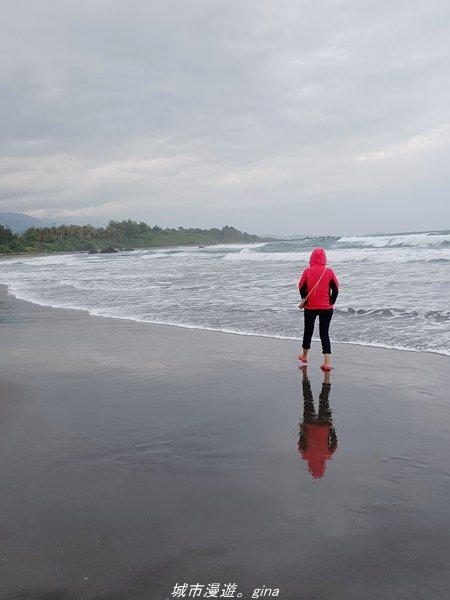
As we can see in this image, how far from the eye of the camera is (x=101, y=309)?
12.8 meters

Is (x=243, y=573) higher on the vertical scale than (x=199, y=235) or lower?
lower

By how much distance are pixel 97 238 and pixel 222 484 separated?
86.1 m

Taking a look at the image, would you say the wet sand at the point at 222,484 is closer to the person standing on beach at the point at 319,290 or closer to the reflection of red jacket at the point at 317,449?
the reflection of red jacket at the point at 317,449

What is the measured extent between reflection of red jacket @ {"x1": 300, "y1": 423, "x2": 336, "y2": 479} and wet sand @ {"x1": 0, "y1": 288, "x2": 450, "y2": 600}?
0.03m

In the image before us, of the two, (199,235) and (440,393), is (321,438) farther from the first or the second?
(199,235)

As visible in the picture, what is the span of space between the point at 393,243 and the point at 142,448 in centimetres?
4429

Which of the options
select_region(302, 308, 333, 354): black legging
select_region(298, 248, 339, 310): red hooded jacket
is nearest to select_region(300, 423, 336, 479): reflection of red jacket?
select_region(302, 308, 333, 354): black legging

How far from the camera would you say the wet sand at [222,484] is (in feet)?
8.38

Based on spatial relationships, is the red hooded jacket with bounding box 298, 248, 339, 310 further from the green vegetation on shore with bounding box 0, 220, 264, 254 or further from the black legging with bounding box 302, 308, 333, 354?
the green vegetation on shore with bounding box 0, 220, 264, 254

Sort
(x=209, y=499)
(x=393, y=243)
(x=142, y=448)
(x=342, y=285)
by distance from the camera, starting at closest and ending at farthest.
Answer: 1. (x=209, y=499)
2. (x=142, y=448)
3. (x=342, y=285)
4. (x=393, y=243)

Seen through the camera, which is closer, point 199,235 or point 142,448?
point 142,448

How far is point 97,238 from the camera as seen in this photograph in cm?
8600

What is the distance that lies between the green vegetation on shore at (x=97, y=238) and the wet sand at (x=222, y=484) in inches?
2653

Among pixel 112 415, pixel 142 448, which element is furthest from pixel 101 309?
pixel 142 448
